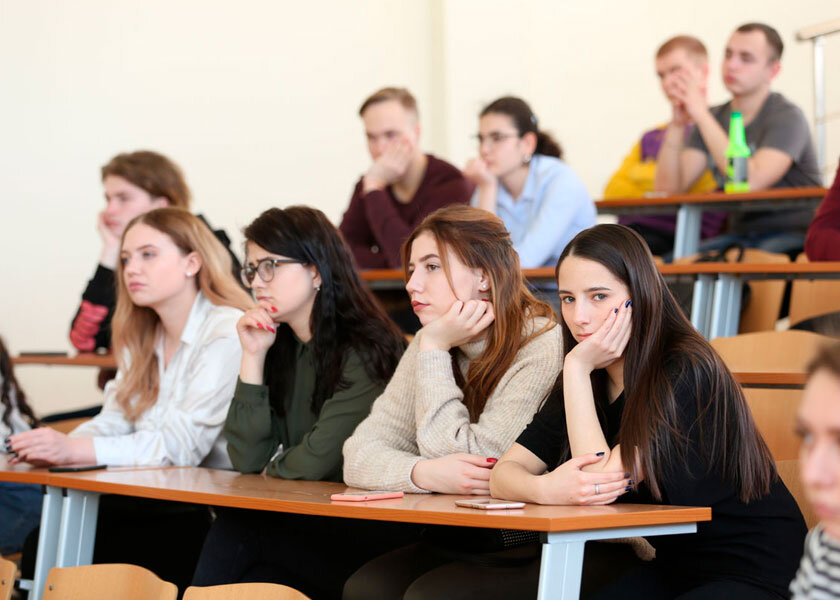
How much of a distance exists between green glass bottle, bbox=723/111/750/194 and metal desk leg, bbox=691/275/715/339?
2.98 feet

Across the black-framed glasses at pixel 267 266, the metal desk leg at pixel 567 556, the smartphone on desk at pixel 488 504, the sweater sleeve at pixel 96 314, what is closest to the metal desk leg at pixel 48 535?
the black-framed glasses at pixel 267 266

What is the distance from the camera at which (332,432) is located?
7.63ft

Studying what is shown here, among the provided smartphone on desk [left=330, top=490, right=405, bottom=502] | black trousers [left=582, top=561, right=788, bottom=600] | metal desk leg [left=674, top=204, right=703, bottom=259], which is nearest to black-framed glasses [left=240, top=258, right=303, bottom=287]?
smartphone on desk [left=330, top=490, right=405, bottom=502]

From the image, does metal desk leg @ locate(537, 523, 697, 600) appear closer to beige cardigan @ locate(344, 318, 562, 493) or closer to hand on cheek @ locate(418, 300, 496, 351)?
beige cardigan @ locate(344, 318, 562, 493)

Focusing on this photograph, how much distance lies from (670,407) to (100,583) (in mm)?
1000

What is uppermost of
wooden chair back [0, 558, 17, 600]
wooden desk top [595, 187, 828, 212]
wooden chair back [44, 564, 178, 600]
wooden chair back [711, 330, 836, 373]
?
wooden desk top [595, 187, 828, 212]

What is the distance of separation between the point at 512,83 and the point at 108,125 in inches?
87.8

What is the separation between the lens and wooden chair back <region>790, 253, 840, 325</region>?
3.14 metres

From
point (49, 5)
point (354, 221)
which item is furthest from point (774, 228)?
point (49, 5)

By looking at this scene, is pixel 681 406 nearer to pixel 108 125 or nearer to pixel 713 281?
pixel 713 281

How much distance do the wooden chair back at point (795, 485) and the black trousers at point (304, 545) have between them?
0.78 meters

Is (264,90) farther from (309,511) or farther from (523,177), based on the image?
(309,511)

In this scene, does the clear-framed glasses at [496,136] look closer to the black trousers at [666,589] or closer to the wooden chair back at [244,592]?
the black trousers at [666,589]

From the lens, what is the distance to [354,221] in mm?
4172
